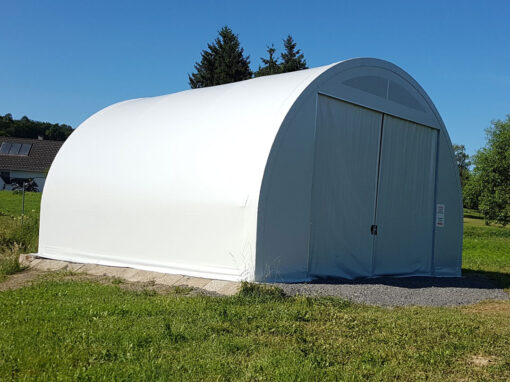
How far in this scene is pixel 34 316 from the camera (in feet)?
20.1

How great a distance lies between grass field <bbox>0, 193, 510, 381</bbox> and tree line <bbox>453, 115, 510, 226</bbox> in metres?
29.8

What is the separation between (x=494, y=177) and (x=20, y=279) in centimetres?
3247

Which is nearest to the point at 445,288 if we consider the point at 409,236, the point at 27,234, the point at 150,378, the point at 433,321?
the point at 409,236

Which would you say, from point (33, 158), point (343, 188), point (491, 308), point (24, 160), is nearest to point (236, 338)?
point (491, 308)

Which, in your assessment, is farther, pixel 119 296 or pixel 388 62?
pixel 388 62

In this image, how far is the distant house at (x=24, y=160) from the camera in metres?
47.7

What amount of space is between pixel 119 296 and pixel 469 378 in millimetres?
4394

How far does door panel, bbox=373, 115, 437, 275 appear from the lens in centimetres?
1117

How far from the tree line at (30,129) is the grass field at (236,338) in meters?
69.7

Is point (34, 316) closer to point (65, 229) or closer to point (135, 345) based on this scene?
point (135, 345)

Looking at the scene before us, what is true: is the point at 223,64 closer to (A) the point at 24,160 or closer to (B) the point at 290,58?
(B) the point at 290,58

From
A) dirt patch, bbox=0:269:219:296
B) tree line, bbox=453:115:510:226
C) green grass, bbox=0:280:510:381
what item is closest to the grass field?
green grass, bbox=0:280:510:381

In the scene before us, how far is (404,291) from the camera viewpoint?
9.14 meters

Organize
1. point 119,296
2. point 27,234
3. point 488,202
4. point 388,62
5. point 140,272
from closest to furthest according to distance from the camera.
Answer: point 119,296 → point 140,272 → point 388,62 → point 27,234 → point 488,202
